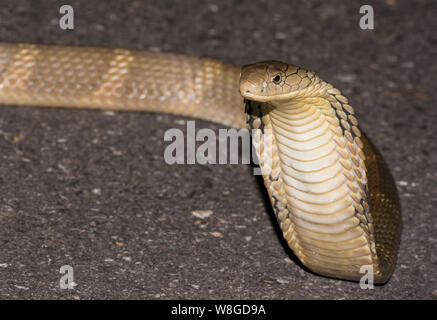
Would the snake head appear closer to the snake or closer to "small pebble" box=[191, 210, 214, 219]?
the snake

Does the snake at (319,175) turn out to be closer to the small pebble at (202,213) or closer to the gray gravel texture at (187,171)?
the gray gravel texture at (187,171)

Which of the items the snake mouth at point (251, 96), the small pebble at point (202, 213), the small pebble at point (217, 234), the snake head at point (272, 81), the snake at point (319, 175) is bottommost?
the small pebble at point (217, 234)

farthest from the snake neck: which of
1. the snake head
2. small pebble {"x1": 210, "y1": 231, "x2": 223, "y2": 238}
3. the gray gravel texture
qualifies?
small pebble {"x1": 210, "y1": 231, "x2": 223, "y2": 238}

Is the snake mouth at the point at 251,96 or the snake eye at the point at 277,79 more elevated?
A: the snake eye at the point at 277,79

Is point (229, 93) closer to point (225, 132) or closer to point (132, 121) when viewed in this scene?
point (225, 132)

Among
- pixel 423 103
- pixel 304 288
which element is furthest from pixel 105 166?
pixel 423 103

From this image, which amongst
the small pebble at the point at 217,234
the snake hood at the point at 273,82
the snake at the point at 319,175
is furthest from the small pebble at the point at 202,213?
the snake hood at the point at 273,82

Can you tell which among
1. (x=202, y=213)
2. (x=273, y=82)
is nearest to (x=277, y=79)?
(x=273, y=82)

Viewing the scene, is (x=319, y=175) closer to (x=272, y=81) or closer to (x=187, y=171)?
(x=272, y=81)

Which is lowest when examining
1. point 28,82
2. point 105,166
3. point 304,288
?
point 304,288
